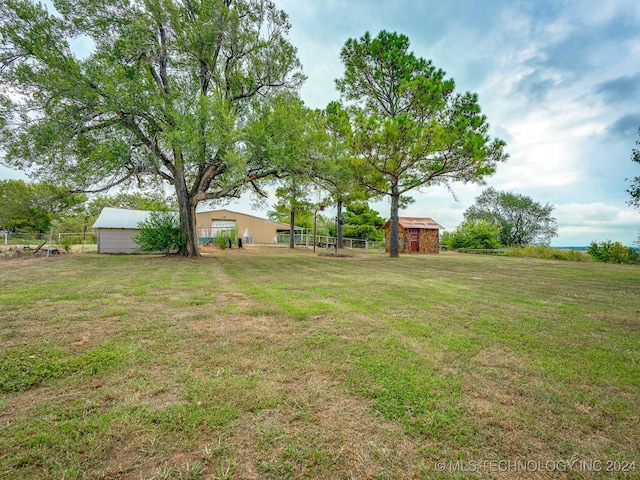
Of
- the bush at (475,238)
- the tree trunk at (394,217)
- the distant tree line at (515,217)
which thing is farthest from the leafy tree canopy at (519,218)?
the tree trunk at (394,217)

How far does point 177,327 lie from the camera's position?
3.36 metres

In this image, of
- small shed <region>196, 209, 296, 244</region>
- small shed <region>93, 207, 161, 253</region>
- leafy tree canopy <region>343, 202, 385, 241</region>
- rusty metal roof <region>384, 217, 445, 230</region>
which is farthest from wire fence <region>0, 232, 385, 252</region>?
small shed <region>93, 207, 161, 253</region>

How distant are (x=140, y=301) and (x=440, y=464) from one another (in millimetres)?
4874

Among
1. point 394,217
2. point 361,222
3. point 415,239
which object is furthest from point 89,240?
point 415,239

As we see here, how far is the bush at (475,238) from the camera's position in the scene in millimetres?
26922

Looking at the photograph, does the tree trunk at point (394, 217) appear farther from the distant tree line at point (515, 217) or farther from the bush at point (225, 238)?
the distant tree line at point (515, 217)

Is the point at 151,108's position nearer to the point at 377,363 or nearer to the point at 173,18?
the point at 173,18

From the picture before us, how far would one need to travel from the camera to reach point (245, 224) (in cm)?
3447

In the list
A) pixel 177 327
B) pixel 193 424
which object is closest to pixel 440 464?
pixel 193 424

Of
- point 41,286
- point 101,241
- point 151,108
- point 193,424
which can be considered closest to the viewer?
point 193,424

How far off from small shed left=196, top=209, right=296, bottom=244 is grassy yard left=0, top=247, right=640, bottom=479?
2860 cm

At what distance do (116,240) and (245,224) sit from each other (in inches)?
675

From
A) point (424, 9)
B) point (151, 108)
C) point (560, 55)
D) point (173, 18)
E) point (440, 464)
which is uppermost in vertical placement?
point (173, 18)

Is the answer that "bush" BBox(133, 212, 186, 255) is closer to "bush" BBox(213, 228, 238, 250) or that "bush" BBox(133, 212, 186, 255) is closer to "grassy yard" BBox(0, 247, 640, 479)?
"bush" BBox(213, 228, 238, 250)
